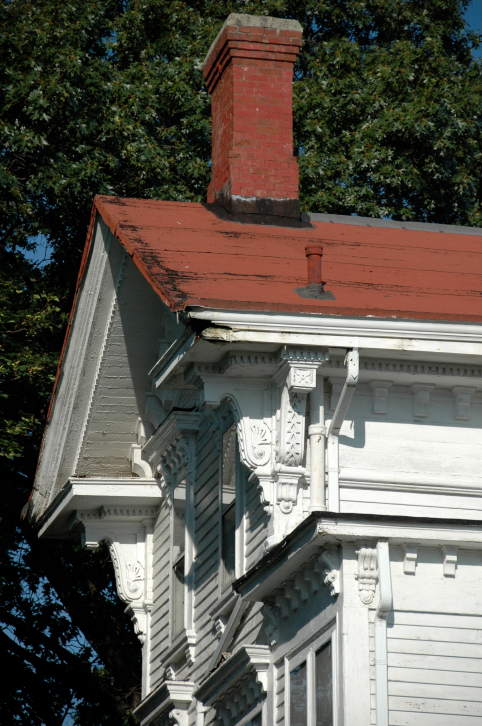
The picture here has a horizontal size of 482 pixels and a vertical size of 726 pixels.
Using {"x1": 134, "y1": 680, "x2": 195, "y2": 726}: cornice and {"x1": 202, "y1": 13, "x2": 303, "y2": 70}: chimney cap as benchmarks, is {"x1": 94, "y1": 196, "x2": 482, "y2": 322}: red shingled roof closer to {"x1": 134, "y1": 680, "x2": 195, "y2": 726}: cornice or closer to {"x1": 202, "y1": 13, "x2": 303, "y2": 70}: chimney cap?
{"x1": 202, "y1": 13, "x2": 303, "y2": 70}: chimney cap

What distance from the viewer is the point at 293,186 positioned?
1830 cm

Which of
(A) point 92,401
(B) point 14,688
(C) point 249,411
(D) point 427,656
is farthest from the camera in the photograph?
(B) point 14,688

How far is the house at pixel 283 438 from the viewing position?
12.3m

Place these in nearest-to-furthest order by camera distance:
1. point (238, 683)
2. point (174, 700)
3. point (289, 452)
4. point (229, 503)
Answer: point (289, 452), point (238, 683), point (229, 503), point (174, 700)

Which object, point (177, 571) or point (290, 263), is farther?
point (177, 571)

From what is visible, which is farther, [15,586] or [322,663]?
[15,586]

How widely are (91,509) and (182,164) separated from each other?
10.1 m

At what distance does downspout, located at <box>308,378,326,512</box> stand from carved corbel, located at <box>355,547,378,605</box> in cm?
81

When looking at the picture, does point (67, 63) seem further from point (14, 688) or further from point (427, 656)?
point (427, 656)

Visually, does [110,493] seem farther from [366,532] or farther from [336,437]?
[366,532]

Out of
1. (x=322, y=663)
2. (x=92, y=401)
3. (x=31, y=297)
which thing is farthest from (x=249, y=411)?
(x=31, y=297)

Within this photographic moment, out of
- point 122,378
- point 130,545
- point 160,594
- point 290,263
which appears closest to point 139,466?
point 130,545

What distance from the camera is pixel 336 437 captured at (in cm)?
1362

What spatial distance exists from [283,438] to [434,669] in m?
2.28
